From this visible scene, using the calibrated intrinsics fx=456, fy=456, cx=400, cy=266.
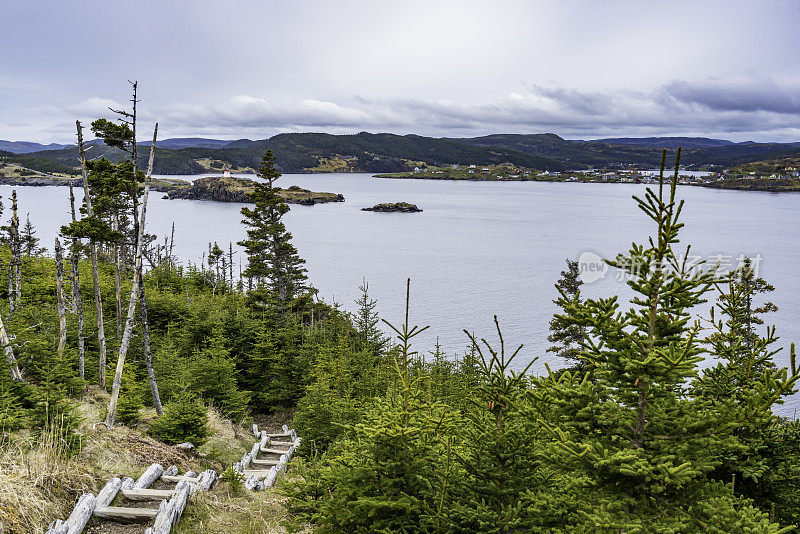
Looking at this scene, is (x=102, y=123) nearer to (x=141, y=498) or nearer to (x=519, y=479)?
(x=141, y=498)

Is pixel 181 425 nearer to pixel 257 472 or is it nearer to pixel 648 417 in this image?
pixel 257 472

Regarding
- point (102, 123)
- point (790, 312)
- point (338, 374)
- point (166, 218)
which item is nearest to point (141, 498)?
point (338, 374)

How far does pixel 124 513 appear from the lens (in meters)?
7.08

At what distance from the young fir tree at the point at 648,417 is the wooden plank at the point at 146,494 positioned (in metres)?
6.75

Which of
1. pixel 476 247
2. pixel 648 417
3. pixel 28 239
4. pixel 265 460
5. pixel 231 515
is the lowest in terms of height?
pixel 265 460

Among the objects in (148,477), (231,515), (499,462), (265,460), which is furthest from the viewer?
(265,460)

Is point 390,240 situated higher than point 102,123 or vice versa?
point 102,123

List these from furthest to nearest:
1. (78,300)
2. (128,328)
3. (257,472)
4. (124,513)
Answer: (78,300) → (128,328) → (257,472) → (124,513)

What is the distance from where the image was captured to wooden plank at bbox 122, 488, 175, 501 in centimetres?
771

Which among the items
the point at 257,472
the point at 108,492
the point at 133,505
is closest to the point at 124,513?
the point at 108,492

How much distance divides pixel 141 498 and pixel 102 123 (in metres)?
13.4

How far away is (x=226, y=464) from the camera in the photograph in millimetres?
14367

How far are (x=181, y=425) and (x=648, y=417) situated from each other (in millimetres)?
13001

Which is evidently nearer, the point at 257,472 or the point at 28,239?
the point at 257,472
